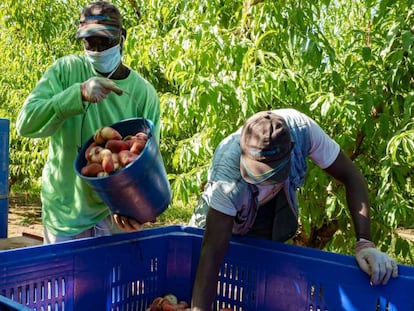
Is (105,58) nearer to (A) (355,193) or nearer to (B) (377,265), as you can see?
(A) (355,193)

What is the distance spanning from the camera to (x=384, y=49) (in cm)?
244

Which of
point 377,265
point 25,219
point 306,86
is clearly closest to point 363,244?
point 377,265

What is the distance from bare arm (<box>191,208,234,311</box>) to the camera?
5.15 feet

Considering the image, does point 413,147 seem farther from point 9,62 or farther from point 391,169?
point 9,62

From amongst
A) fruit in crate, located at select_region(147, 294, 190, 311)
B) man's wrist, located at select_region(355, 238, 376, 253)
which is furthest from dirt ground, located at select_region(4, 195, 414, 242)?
man's wrist, located at select_region(355, 238, 376, 253)

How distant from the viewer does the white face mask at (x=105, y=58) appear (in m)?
1.89

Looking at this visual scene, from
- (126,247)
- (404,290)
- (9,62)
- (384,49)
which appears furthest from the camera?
(9,62)

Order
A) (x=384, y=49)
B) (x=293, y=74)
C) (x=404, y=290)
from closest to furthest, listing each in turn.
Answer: (x=404, y=290) < (x=293, y=74) < (x=384, y=49)

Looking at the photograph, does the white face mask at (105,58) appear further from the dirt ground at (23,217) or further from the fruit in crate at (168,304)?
the dirt ground at (23,217)

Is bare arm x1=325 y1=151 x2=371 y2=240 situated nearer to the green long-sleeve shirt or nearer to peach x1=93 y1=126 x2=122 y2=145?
the green long-sleeve shirt

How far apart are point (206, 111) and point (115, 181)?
896 millimetres

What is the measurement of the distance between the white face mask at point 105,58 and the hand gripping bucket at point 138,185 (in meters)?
0.28

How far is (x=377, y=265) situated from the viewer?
1563 mm

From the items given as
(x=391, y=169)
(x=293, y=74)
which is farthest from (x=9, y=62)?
(x=391, y=169)
